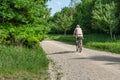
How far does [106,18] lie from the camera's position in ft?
159

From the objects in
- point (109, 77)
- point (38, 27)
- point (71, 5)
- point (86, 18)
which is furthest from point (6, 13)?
point (71, 5)

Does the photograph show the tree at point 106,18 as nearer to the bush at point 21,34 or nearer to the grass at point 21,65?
the bush at point 21,34

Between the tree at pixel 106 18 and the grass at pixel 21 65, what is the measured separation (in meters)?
33.4

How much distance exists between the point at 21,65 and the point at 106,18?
35.5 meters

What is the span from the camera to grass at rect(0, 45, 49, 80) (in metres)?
12.9

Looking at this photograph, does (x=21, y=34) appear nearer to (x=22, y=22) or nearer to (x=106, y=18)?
(x=22, y=22)

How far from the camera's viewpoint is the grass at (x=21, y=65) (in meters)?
12.9

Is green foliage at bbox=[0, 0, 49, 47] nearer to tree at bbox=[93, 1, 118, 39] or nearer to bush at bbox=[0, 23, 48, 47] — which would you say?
bush at bbox=[0, 23, 48, 47]

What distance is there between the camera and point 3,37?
18531 mm

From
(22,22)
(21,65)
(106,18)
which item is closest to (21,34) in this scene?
(22,22)

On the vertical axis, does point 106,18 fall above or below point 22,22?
above

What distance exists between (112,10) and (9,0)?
3334 cm

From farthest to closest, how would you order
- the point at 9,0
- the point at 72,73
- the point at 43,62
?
the point at 9,0 → the point at 43,62 → the point at 72,73

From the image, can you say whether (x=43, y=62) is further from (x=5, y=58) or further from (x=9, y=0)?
(x=9, y=0)
